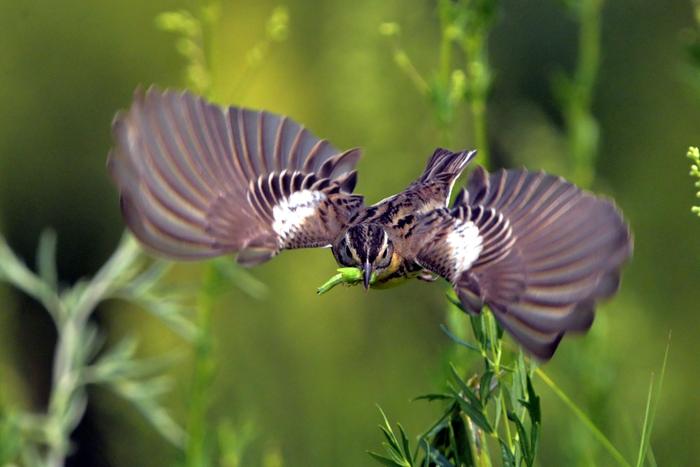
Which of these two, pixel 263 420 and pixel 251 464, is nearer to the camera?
pixel 251 464

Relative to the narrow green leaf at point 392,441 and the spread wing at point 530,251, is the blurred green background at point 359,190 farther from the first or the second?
the narrow green leaf at point 392,441

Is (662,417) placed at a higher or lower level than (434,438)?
lower

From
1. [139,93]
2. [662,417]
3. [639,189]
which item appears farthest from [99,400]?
[139,93]

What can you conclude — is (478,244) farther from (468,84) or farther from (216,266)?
(216,266)

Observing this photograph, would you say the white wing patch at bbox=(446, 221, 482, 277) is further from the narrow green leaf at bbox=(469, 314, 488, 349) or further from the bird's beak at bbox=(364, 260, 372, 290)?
the narrow green leaf at bbox=(469, 314, 488, 349)

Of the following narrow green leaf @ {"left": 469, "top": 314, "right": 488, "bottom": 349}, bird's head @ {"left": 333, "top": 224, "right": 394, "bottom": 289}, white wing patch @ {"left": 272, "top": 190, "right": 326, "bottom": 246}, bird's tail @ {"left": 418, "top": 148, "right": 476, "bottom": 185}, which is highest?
bird's tail @ {"left": 418, "top": 148, "right": 476, "bottom": 185}

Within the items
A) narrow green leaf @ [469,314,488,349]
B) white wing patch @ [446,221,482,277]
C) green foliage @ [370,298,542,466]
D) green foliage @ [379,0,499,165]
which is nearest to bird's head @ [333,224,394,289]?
white wing patch @ [446,221,482,277]
